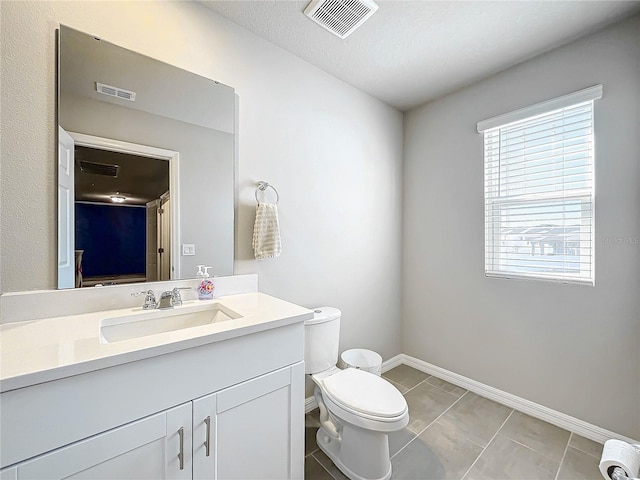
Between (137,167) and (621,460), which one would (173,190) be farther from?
(621,460)

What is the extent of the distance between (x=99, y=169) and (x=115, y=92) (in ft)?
1.20

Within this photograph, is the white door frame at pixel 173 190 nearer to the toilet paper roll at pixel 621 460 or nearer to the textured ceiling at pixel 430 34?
the textured ceiling at pixel 430 34

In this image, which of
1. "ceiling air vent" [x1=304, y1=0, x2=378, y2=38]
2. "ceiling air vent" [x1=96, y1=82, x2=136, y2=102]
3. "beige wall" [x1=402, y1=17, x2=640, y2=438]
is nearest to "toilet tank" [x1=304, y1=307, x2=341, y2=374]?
"beige wall" [x1=402, y1=17, x2=640, y2=438]

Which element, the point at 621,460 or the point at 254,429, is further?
the point at 254,429

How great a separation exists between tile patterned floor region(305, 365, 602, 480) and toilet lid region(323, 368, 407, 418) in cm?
42

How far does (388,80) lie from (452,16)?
2.14 ft

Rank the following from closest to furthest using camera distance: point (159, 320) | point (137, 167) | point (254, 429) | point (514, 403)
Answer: point (254, 429) < point (159, 320) < point (137, 167) < point (514, 403)

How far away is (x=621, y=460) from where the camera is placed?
2.54 ft

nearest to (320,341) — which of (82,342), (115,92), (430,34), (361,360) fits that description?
(361,360)

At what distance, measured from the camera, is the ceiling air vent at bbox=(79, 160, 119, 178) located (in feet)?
3.96

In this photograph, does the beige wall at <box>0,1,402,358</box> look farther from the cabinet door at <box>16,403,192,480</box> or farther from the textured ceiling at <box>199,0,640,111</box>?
the cabinet door at <box>16,403,192,480</box>

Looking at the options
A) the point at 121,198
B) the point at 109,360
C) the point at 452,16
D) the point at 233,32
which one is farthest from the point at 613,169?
the point at 121,198

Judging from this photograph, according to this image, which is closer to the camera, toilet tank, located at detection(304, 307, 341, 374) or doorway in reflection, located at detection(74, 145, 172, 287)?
doorway in reflection, located at detection(74, 145, 172, 287)

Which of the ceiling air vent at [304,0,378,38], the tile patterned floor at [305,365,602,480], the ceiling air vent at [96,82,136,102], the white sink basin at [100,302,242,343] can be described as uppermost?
the ceiling air vent at [304,0,378,38]
